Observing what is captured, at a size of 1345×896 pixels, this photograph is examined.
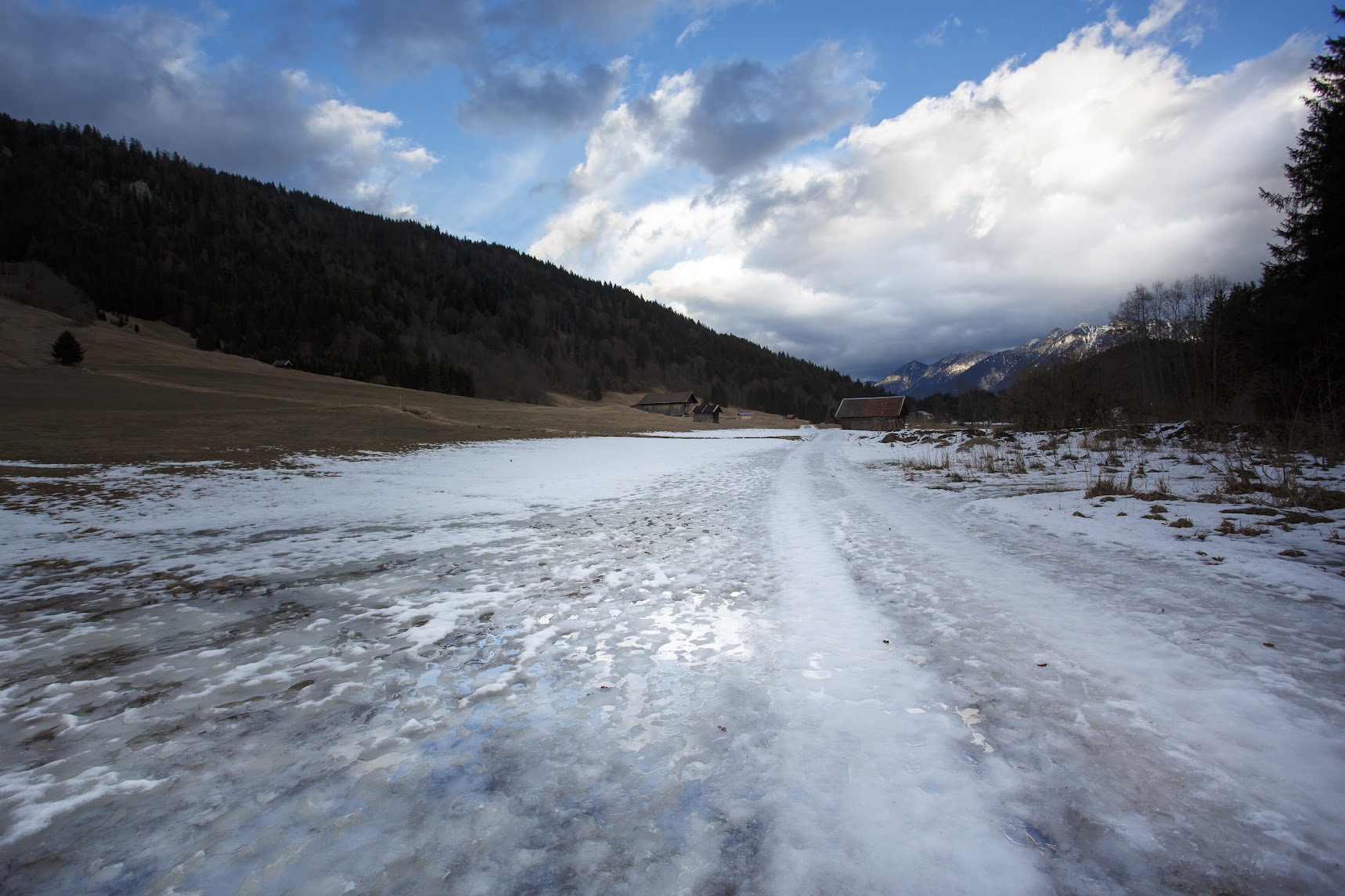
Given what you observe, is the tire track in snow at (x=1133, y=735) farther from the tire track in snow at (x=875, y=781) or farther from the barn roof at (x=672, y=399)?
the barn roof at (x=672, y=399)

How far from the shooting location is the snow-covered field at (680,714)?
6.88 ft

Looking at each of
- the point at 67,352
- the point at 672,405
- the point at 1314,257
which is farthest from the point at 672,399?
the point at 1314,257

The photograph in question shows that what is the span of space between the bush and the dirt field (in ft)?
2.96

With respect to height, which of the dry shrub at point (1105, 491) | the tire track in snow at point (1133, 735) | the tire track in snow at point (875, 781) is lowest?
the tire track in snow at point (875, 781)

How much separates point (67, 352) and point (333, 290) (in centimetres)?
8673

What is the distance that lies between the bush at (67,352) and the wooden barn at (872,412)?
93980 millimetres

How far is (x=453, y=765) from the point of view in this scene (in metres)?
2.71

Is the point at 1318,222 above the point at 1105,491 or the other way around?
above

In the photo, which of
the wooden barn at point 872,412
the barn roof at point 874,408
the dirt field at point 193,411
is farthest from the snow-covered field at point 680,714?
the barn roof at point 874,408

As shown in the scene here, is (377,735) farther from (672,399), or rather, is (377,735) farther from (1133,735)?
(672,399)

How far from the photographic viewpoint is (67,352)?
4819cm

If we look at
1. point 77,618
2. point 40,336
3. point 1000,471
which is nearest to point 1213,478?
point 1000,471

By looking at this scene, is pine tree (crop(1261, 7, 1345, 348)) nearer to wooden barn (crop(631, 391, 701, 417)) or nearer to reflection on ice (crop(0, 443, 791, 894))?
reflection on ice (crop(0, 443, 791, 894))

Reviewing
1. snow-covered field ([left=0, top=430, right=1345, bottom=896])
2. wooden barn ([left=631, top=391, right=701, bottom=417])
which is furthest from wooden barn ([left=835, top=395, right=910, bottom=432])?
snow-covered field ([left=0, top=430, right=1345, bottom=896])
